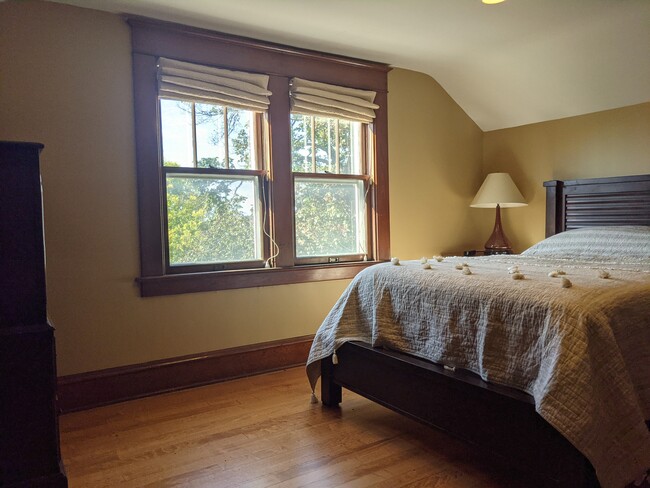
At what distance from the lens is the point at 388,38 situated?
321cm

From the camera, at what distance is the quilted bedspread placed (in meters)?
1.51

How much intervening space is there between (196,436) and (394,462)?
0.96 metres

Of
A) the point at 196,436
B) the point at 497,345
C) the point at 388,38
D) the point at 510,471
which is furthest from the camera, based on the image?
the point at 388,38

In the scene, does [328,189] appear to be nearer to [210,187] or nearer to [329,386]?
[210,187]

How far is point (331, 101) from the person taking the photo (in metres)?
3.46

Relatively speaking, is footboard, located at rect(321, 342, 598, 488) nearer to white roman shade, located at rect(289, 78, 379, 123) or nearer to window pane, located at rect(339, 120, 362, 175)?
window pane, located at rect(339, 120, 362, 175)

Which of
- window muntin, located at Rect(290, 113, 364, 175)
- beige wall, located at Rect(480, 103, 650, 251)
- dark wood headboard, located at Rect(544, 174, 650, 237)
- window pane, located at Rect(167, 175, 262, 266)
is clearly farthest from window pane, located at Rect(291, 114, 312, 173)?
dark wood headboard, located at Rect(544, 174, 650, 237)

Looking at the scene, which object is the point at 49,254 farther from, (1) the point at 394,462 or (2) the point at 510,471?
(2) the point at 510,471

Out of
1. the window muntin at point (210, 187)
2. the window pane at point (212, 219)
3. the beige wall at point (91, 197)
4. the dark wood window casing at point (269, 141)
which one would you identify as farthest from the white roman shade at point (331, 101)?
the beige wall at point (91, 197)

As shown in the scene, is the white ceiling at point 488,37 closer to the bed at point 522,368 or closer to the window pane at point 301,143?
the window pane at point 301,143

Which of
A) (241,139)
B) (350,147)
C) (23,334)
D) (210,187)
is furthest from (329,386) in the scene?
(350,147)

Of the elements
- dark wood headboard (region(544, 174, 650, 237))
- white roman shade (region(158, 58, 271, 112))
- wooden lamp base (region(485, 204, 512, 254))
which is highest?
white roman shade (region(158, 58, 271, 112))

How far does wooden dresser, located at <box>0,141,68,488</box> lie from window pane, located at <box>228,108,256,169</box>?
1676 millimetres

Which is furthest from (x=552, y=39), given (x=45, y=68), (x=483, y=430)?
(x=45, y=68)
